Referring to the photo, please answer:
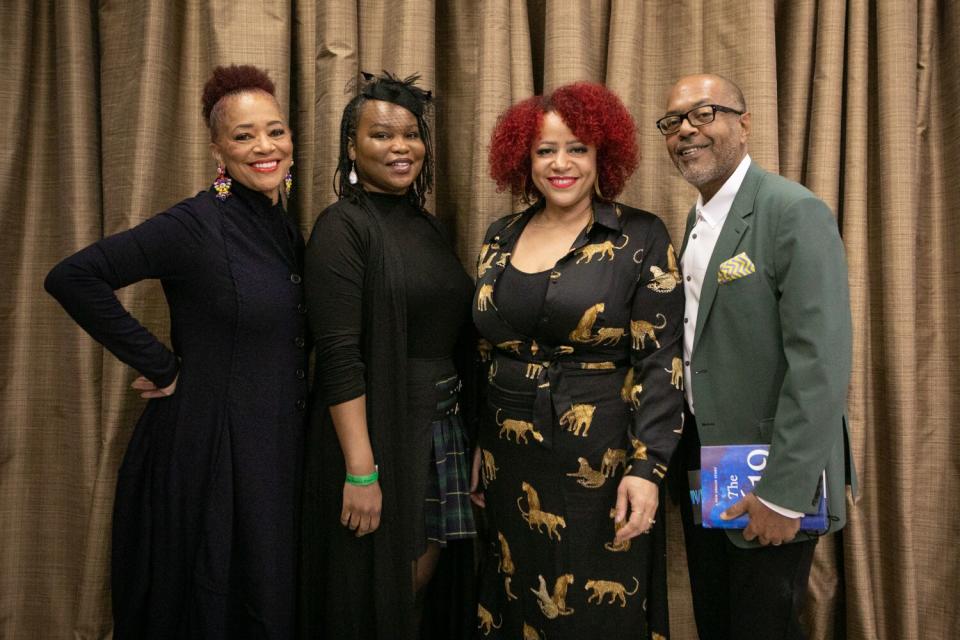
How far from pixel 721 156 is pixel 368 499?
4.02ft

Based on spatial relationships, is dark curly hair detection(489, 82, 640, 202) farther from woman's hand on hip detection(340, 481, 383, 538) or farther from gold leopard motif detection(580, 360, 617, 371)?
woman's hand on hip detection(340, 481, 383, 538)

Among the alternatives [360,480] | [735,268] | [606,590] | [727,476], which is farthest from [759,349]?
[360,480]

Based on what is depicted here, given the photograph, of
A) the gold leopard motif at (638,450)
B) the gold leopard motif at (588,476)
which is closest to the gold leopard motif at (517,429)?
the gold leopard motif at (588,476)

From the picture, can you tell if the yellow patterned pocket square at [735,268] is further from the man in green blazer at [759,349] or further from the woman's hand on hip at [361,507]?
the woman's hand on hip at [361,507]

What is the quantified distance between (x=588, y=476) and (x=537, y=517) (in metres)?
0.18

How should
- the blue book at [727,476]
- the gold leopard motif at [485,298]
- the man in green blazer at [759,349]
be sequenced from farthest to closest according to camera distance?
the gold leopard motif at [485,298], the blue book at [727,476], the man in green blazer at [759,349]

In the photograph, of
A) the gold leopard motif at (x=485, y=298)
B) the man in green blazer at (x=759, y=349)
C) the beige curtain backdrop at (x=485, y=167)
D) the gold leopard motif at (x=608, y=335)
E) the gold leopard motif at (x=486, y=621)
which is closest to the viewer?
the man in green blazer at (x=759, y=349)

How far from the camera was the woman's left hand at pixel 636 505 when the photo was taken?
5.02 feet

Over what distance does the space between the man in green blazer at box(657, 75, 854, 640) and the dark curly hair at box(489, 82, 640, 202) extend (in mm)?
129

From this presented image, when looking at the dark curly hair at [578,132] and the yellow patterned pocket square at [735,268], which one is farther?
the dark curly hair at [578,132]

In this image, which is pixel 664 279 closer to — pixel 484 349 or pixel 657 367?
pixel 657 367

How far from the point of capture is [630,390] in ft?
5.36

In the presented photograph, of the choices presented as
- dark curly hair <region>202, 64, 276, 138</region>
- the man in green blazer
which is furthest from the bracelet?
dark curly hair <region>202, 64, 276, 138</region>

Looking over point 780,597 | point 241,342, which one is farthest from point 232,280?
point 780,597
